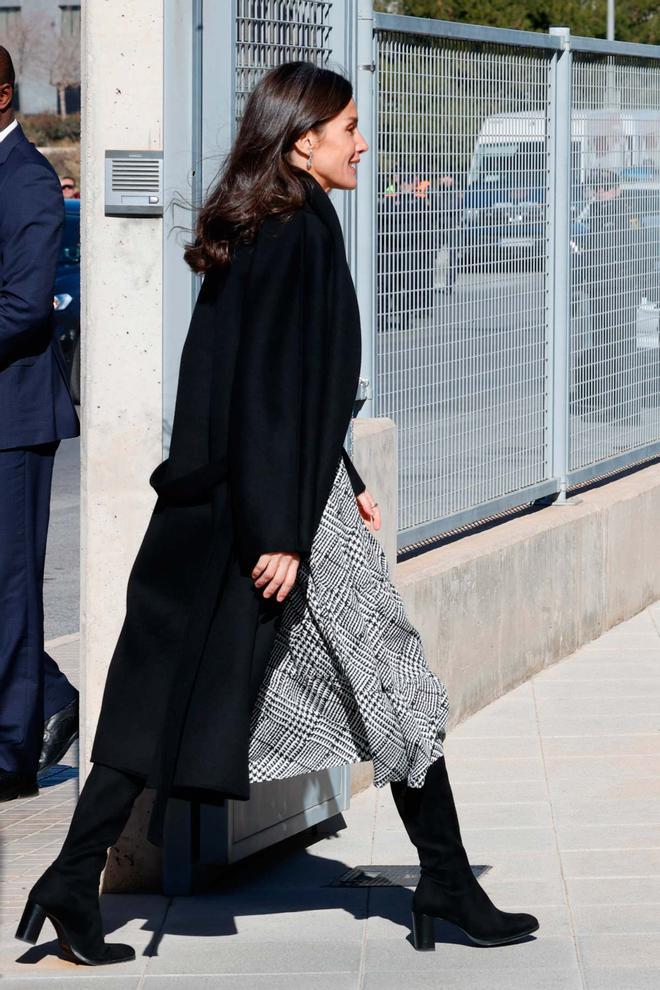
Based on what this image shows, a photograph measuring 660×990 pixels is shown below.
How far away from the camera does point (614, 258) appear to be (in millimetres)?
8195

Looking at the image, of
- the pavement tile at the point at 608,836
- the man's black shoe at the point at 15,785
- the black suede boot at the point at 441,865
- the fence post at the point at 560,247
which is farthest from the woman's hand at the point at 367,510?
the fence post at the point at 560,247

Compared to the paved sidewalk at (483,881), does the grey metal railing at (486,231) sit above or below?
above

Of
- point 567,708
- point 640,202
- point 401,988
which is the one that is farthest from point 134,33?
point 640,202

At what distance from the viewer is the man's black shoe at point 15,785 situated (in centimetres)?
551

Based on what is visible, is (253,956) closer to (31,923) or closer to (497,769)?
(31,923)

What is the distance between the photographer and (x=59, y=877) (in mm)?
3961

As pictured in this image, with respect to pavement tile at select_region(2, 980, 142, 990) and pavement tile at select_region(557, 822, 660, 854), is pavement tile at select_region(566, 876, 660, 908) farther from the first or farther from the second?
pavement tile at select_region(2, 980, 142, 990)

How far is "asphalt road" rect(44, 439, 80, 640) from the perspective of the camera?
8.37 metres

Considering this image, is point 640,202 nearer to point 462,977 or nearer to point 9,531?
point 9,531

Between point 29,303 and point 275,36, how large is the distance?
1.02 meters

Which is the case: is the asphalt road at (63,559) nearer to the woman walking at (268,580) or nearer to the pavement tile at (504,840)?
the pavement tile at (504,840)

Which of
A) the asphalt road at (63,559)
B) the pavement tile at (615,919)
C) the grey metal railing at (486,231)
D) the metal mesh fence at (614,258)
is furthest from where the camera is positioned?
the asphalt road at (63,559)

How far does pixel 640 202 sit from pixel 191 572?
5123 millimetres

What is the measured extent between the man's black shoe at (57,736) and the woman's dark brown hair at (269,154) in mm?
2252
